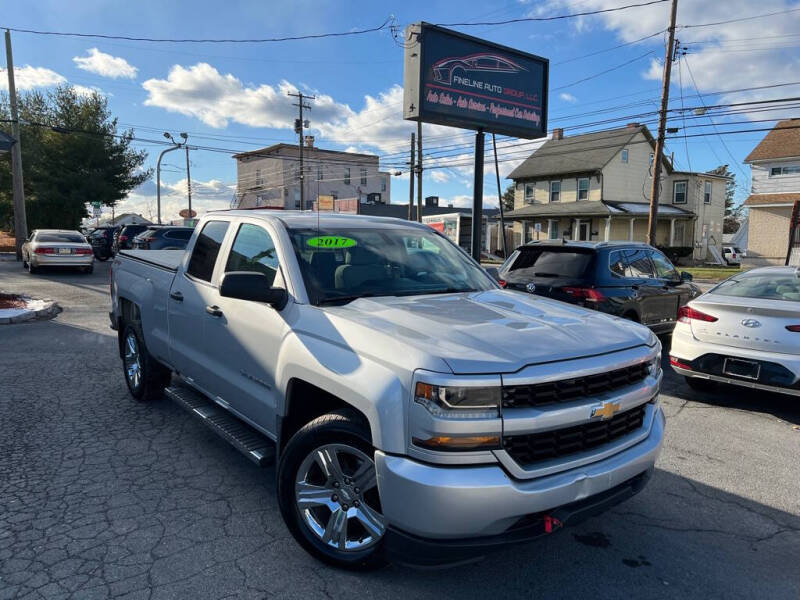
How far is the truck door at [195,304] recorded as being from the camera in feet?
13.5

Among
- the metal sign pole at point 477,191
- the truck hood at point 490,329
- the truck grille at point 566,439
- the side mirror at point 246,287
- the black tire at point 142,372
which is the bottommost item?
the black tire at point 142,372

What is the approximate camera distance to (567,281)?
7.28m

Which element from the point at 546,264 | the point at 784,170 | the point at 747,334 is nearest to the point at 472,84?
the point at 546,264

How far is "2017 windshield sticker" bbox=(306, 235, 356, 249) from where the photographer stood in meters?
3.61

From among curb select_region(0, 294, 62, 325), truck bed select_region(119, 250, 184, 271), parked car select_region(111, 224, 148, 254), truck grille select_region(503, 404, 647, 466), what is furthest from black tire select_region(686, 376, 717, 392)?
parked car select_region(111, 224, 148, 254)

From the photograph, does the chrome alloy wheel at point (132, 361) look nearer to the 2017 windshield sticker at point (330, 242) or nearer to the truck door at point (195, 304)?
the truck door at point (195, 304)

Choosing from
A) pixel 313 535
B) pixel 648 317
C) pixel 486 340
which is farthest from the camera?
pixel 648 317

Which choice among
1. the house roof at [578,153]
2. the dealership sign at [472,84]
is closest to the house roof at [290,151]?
the house roof at [578,153]

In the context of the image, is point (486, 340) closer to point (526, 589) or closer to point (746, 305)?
point (526, 589)

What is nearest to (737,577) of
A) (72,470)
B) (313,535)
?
(313,535)

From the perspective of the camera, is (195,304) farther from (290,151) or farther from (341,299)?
(290,151)

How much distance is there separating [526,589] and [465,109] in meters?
12.1

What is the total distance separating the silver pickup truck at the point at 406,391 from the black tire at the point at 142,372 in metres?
1.35

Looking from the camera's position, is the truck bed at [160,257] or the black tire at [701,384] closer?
the truck bed at [160,257]
